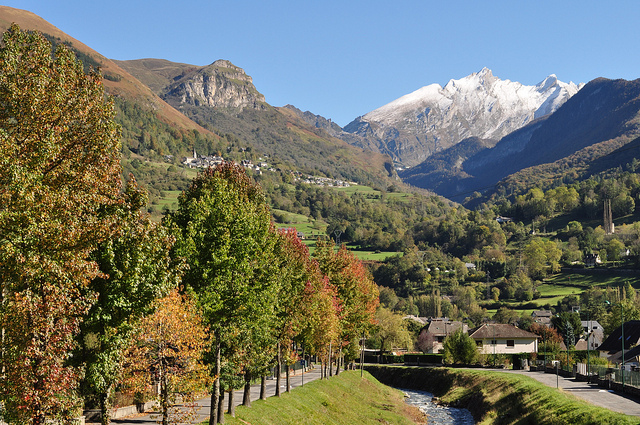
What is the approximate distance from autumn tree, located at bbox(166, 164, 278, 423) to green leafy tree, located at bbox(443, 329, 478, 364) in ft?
283

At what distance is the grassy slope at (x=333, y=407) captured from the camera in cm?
4169

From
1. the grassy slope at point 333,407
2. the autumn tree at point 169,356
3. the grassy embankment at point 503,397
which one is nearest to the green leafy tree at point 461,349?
the grassy embankment at point 503,397

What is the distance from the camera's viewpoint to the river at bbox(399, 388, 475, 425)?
67.7 meters

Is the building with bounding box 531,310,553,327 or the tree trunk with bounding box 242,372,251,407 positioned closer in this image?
the tree trunk with bounding box 242,372,251,407

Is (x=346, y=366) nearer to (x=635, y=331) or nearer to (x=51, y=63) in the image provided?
(x=635, y=331)

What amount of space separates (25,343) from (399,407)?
197 ft

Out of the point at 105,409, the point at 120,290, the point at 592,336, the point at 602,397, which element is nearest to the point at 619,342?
the point at 592,336

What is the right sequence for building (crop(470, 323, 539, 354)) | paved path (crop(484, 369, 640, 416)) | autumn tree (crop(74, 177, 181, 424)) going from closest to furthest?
1. autumn tree (crop(74, 177, 181, 424))
2. paved path (crop(484, 369, 640, 416))
3. building (crop(470, 323, 539, 354))

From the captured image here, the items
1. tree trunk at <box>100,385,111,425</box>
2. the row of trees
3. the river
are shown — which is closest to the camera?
the row of trees

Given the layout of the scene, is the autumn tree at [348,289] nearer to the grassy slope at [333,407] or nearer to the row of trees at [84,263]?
the grassy slope at [333,407]

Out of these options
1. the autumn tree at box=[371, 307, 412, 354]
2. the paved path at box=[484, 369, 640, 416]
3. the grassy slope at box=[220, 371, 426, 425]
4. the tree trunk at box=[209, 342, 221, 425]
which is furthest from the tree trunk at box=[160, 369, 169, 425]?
the autumn tree at box=[371, 307, 412, 354]

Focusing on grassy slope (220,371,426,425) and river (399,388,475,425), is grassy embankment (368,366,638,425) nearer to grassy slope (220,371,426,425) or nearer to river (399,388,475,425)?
river (399,388,475,425)

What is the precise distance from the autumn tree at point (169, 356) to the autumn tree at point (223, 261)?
4420 millimetres

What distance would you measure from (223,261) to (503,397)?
157 ft
